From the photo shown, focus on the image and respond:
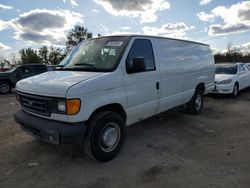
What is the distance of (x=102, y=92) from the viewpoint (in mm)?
3713

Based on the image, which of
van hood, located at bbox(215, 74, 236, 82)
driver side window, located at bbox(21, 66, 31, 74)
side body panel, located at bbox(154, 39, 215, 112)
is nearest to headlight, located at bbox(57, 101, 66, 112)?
side body panel, located at bbox(154, 39, 215, 112)

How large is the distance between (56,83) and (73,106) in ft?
1.65

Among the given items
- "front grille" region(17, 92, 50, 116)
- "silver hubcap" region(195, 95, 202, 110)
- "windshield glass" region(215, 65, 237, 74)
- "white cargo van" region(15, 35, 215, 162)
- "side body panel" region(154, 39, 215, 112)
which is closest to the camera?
"white cargo van" region(15, 35, 215, 162)

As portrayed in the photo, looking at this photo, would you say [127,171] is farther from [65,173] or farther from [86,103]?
[86,103]

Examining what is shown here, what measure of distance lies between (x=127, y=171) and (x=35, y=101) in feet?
6.28

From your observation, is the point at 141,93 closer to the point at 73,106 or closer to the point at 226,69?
the point at 73,106

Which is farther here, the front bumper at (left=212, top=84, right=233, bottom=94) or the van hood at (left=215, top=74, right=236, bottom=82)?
the van hood at (left=215, top=74, right=236, bottom=82)

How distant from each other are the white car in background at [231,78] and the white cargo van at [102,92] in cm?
509

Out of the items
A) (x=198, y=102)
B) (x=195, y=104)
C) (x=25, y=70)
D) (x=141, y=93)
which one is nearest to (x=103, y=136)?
(x=141, y=93)

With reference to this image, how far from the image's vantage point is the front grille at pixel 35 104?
362 cm

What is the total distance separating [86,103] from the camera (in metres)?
3.50

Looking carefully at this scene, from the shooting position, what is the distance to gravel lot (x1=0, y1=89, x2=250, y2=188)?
3416mm

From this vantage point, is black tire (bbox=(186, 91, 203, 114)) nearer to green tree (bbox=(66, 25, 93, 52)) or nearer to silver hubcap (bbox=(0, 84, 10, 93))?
silver hubcap (bbox=(0, 84, 10, 93))

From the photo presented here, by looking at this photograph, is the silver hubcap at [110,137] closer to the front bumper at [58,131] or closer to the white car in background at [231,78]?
the front bumper at [58,131]
